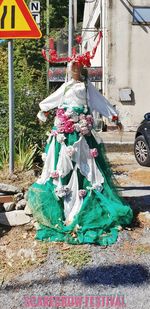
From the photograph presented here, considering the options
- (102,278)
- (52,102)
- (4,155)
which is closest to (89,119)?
(52,102)

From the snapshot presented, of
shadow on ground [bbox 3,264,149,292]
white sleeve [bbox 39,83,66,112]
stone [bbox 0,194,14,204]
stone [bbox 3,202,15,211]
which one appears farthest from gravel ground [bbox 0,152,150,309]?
white sleeve [bbox 39,83,66,112]

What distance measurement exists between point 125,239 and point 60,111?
5.03 ft

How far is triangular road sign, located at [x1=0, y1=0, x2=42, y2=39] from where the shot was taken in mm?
4730

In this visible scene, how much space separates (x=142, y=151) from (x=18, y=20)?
16.9ft

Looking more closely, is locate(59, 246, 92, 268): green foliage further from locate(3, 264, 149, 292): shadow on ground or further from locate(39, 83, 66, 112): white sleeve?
locate(39, 83, 66, 112): white sleeve

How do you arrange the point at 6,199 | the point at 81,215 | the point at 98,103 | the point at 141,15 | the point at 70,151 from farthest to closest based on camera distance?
1. the point at 141,15
2. the point at 6,199
3. the point at 98,103
4. the point at 70,151
5. the point at 81,215

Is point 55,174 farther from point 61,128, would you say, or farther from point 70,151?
point 61,128

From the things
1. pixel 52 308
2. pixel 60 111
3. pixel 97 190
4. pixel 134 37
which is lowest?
pixel 52 308

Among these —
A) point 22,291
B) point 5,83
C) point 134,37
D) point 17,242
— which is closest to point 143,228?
point 17,242

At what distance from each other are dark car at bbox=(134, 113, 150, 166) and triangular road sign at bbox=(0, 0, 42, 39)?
4.78 metres

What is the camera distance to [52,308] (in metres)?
3.22

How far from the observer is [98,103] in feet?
15.7

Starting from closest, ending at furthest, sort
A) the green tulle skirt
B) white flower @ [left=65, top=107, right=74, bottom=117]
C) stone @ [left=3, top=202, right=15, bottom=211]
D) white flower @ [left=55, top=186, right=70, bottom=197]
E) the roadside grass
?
1. the roadside grass
2. the green tulle skirt
3. white flower @ [left=55, top=186, right=70, bottom=197]
4. white flower @ [left=65, top=107, right=74, bottom=117]
5. stone @ [left=3, top=202, right=15, bottom=211]

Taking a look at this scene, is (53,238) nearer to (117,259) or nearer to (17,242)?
(17,242)
